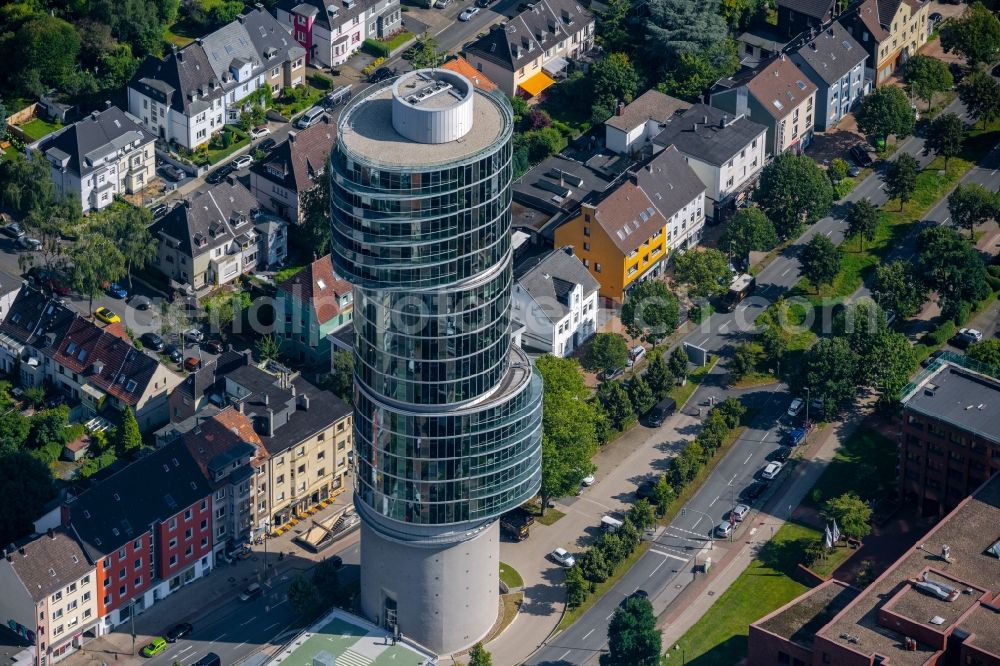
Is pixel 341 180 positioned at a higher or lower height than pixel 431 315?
higher

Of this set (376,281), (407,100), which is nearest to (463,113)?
(407,100)

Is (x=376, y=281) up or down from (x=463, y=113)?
down

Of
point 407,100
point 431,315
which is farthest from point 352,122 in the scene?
point 431,315

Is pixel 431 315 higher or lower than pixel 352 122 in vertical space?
lower

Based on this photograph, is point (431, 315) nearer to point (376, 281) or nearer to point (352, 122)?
point (376, 281)

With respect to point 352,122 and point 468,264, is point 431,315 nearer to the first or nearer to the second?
point 468,264

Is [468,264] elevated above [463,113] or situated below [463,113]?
below

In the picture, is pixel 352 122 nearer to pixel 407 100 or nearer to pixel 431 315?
pixel 407 100
